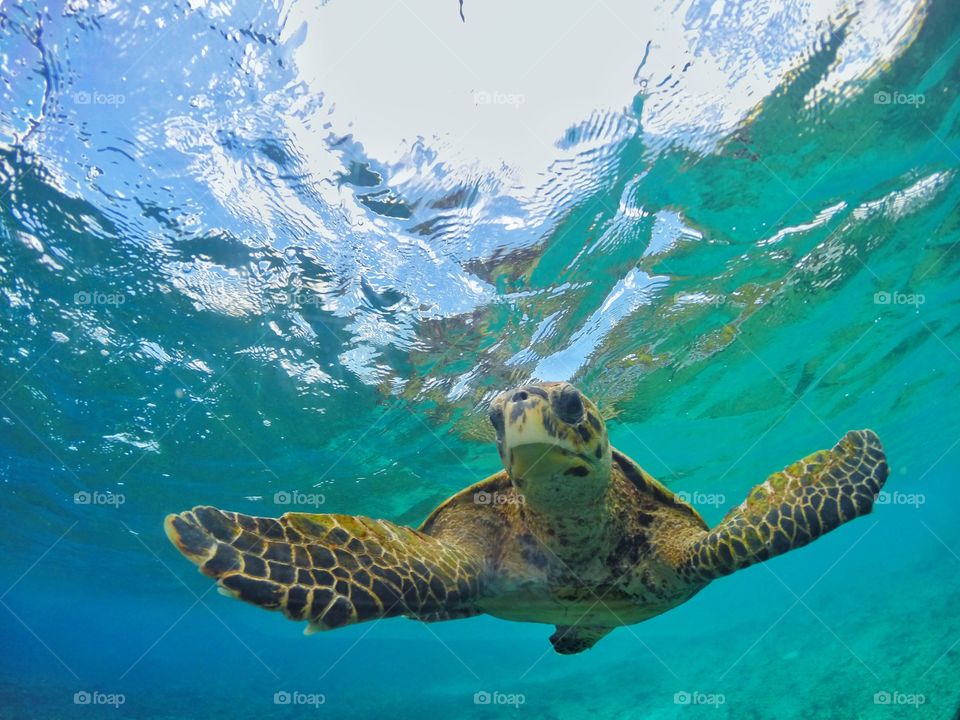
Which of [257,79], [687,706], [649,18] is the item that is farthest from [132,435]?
[687,706]

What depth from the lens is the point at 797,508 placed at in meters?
3.65

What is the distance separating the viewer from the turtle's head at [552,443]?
338 centimetres

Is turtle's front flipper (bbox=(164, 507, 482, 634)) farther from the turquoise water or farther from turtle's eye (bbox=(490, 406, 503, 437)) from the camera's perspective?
the turquoise water

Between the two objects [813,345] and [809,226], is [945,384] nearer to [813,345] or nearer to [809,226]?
[813,345]

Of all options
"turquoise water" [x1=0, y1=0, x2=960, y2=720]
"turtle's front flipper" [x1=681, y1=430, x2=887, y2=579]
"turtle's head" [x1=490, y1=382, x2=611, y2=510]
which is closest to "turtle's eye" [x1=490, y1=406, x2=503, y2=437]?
"turtle's head" [x1=490, y1=382, x2=611, y2=510]

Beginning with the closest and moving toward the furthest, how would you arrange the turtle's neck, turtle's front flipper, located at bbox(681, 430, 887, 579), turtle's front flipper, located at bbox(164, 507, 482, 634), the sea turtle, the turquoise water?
1. turtle's front flipper, located at bbox(164, 507, 482, 634)
2. the sea turtle
3. turtle's front flipper, located at bbox(681, 430, 887, 579)
4. the turtle's neck
5. the turquoise water

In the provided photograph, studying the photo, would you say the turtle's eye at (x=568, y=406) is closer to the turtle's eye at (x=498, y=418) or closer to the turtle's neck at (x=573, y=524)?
the turtle's eye at (x=498, y=418)

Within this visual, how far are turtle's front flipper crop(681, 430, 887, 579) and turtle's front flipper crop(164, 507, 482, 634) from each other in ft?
6.22

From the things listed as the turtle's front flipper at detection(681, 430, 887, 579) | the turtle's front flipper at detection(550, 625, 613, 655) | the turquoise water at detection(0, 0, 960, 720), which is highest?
the turquoise water at detection(0, 0, 960, 720)

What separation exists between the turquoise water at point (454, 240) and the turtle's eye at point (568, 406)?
450 centimetres

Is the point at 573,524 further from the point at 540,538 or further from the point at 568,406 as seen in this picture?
the point at 568,406

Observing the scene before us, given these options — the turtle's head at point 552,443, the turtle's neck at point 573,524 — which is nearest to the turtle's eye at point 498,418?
the turtle's head at point 552,443

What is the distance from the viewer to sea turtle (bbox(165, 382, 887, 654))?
2611mm

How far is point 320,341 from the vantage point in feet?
33.8
